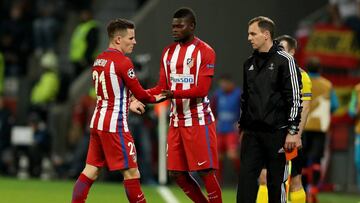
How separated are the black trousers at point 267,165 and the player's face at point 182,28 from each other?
1.33m

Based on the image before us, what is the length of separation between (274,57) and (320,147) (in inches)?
203

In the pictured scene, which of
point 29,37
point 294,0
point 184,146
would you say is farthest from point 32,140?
point 184,146

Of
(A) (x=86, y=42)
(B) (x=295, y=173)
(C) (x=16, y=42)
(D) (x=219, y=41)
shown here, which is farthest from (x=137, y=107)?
(C) (x=16, y=42)

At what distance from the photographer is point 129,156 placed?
1113cm

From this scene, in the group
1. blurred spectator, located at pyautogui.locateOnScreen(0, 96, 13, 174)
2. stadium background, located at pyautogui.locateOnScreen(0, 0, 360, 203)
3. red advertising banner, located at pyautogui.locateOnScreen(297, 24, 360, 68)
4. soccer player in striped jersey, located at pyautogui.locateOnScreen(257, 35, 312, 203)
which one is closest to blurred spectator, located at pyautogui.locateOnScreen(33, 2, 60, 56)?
stadium background, located at pyautogui.locateOnScreen(0, 0, 360, 203)

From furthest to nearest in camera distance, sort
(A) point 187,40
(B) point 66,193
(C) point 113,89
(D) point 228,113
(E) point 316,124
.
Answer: (D) point 228,113
(B) point 66,193
(E) point 316,124
(A) point 187,40
(C) point 113,89

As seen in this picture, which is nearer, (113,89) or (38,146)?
(113,89)

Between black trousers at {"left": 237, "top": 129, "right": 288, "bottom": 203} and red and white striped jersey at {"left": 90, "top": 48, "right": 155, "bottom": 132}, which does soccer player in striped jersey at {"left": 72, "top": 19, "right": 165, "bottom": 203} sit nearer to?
red and white striped jersey at {"left": 90, "top": 48, "right": 155, "bottom": 132}

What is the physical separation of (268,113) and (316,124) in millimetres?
4852

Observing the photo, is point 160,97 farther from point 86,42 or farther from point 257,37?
point 86,42

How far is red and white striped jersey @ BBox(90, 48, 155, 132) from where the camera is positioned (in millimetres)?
11023

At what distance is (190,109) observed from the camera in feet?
37.4

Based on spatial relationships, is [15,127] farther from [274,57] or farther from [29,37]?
[274,57]

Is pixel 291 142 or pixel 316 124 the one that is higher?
pixel 291 142
